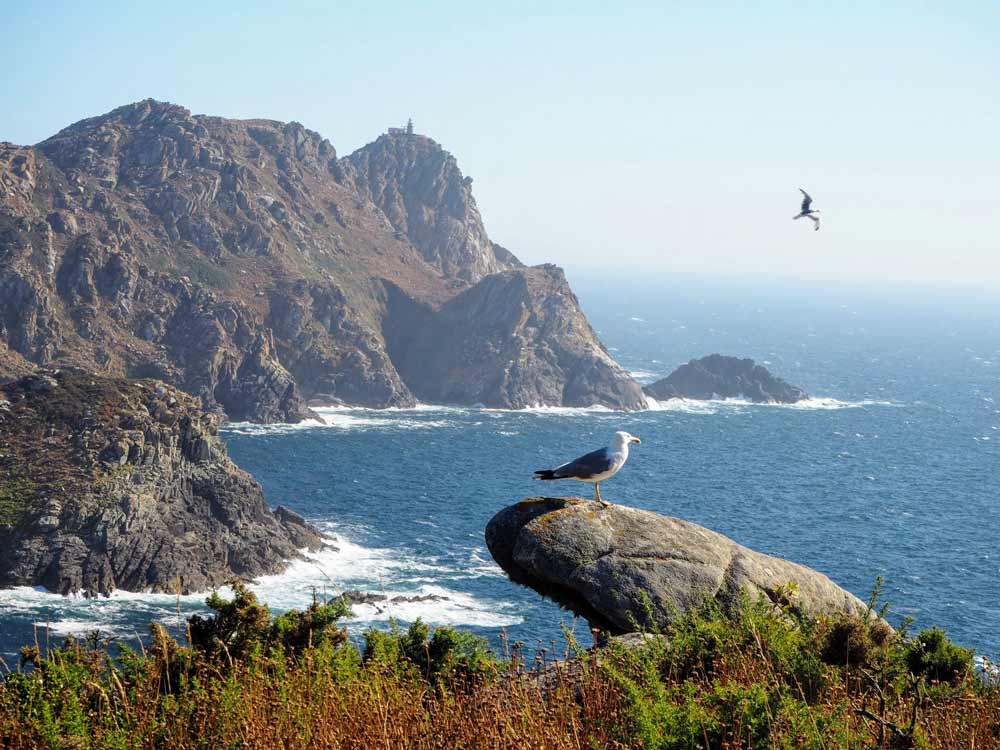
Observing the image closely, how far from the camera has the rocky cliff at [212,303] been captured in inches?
5635

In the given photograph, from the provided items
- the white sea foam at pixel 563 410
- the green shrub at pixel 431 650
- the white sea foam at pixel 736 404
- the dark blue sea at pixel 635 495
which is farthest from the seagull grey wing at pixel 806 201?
the white sea foam at pixel 736 404

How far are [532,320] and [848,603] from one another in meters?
166

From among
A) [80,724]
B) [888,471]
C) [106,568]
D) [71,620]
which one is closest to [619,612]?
[80,724]

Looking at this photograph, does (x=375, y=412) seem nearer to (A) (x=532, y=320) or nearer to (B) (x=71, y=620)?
(A) (x=532, y=320)

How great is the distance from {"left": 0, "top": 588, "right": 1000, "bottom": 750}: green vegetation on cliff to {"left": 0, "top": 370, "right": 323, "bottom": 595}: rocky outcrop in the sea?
5995 centimetres

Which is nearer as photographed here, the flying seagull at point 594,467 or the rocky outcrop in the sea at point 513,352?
the flying seagull at point 594,467

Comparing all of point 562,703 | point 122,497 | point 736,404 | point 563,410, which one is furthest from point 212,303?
point 562,703

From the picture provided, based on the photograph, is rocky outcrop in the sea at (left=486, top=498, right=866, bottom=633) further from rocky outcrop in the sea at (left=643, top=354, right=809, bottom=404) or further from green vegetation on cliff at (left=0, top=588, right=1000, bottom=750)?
rocky outcrop in the sea at (left=643, top=354, right=809, bottom=404)

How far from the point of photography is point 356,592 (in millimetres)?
65250

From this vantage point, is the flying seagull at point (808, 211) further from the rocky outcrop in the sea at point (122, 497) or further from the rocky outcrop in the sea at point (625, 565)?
the rocky outcrop in the sea at point (122, 497)

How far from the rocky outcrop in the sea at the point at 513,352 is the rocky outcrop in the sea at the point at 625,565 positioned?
5825 inches

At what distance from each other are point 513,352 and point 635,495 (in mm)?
71544

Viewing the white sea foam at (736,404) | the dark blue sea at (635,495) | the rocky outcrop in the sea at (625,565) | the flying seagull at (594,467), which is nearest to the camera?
the rocky outcrop in the sea at (625,565)

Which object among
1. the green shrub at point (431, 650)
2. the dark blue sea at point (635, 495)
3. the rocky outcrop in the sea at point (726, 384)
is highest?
the green shrub at point (431, 650)
